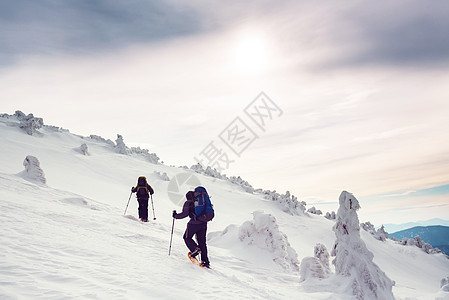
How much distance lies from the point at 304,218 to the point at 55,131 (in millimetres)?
34940

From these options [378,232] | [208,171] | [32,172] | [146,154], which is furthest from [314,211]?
[32,172]

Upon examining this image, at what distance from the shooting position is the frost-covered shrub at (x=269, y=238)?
569 inches

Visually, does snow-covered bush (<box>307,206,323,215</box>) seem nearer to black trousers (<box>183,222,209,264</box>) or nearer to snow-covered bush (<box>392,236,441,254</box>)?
snow-covered bush (<box>392,236,441,254</box>)

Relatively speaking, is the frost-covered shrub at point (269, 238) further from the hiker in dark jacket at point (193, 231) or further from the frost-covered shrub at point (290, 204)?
the frost-covered shrub at point (290, 204)

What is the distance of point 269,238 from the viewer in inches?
584

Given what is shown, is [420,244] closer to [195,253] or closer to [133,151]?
[195,253]

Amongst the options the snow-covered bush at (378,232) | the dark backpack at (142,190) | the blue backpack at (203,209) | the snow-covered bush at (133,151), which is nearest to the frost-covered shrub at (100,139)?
the snow-covered bush at (133,151)

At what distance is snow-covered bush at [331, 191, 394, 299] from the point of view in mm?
9570

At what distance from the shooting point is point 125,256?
21.6 ft

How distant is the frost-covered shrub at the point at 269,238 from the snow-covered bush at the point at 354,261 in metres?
4.05

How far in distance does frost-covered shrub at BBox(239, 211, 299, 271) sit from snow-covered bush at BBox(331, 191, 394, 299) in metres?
4.05

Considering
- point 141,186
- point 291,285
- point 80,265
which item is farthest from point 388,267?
point 80,265

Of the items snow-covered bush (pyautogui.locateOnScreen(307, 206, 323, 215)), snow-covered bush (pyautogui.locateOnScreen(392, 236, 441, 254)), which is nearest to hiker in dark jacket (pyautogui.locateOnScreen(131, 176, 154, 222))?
snow-covered bush (pyautogui.locateOnScreen(307, 206, 323, 215))

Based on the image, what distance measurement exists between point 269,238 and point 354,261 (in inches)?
209
